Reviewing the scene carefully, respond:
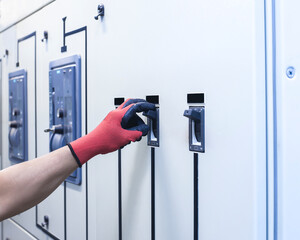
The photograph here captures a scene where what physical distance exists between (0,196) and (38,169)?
0.55 ft

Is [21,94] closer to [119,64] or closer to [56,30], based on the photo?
[56,30]

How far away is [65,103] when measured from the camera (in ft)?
6.05

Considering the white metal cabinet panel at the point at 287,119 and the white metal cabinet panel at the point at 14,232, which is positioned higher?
the white metal cabinet panel at the point at 287,119

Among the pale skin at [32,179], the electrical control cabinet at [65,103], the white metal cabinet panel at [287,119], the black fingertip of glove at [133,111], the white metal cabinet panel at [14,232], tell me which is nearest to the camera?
the white metal cabinet panel at [287,119]

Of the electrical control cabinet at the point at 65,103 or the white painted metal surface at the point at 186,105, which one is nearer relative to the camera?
the white painted metal surface at the point at 186,105

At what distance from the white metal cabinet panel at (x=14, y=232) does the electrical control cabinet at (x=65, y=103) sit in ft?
2.59

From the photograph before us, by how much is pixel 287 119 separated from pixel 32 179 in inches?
34.6

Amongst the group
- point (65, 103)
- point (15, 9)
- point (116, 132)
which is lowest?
point (116, 132)

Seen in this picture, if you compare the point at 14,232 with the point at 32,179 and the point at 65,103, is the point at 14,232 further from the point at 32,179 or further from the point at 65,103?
the point at 32,179

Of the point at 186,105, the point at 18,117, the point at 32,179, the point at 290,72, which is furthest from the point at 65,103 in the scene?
the point at 290,72

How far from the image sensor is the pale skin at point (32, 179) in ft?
3.89

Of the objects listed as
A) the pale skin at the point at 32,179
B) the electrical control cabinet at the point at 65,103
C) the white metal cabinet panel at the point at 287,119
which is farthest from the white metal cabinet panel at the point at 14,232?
the white metal cabinet panel at the point at 287,119

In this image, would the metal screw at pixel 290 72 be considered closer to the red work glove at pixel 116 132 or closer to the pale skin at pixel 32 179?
the red work glove at pixel 116 132

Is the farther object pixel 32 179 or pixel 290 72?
pixel 32 179
